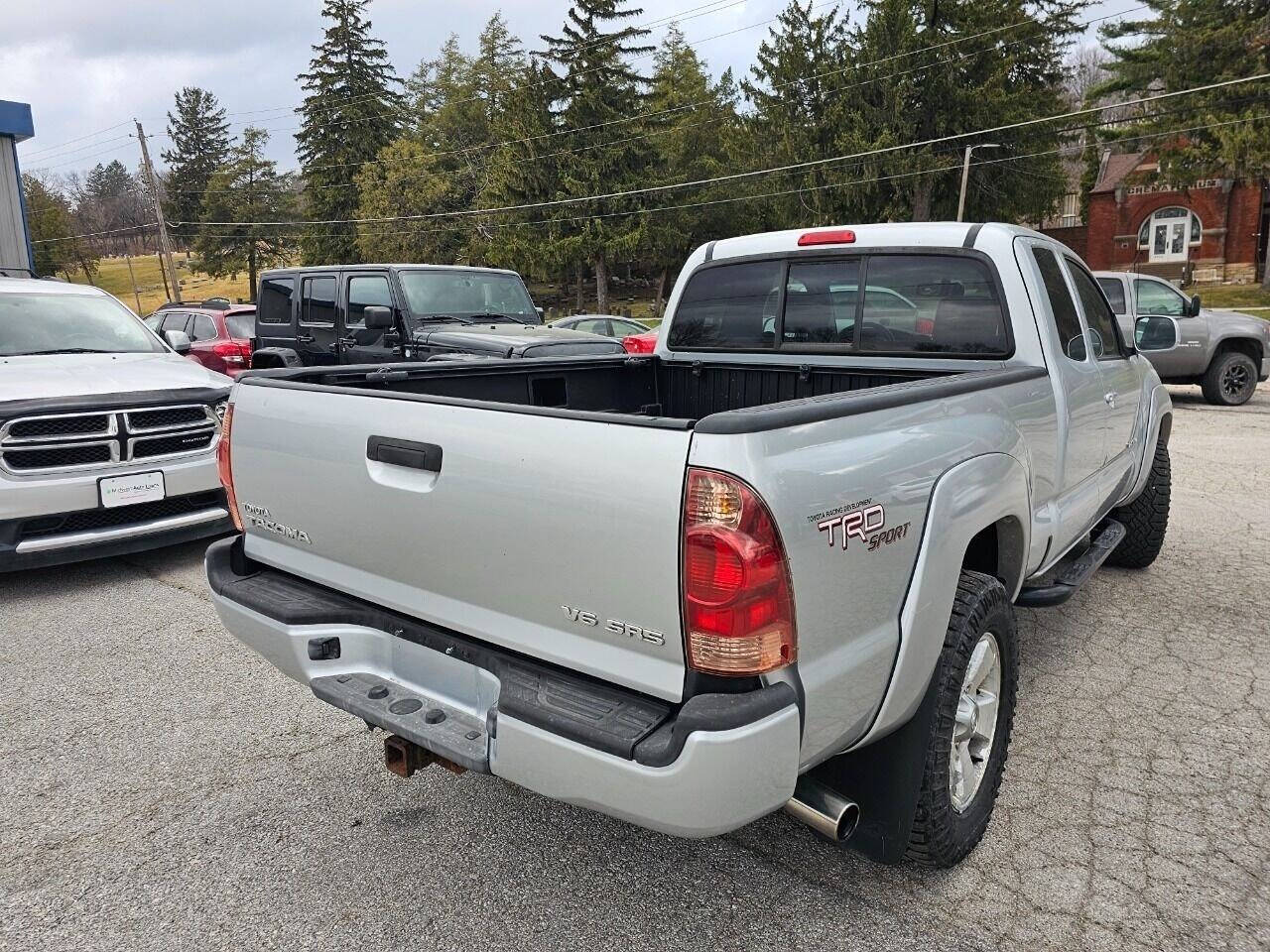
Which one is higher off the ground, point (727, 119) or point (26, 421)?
point (727, 119)

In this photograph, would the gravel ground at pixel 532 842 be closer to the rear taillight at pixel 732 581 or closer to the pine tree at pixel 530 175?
the rear taillight at pixel 732 581

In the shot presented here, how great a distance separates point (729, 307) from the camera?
430 centimetres

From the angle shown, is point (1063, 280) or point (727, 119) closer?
point (1063, 280)

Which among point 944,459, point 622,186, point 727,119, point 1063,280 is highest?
point 727,119

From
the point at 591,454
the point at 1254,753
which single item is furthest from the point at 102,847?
the point at 1254,753

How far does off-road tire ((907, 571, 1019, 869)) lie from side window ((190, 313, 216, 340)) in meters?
12.4

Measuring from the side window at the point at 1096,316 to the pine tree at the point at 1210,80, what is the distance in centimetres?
3327

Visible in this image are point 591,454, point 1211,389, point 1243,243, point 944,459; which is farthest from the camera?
point 1243,243

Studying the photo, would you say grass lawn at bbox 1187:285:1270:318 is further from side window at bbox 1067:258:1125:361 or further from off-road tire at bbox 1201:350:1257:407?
side window at bbox 1067:258:1125:361

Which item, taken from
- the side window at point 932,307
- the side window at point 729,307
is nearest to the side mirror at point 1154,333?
the side window at point 932,307

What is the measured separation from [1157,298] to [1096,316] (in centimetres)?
939

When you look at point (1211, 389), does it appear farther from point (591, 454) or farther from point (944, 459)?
point (591, 454)

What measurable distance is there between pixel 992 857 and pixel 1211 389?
12523 millimetres

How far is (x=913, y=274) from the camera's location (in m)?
3.70
